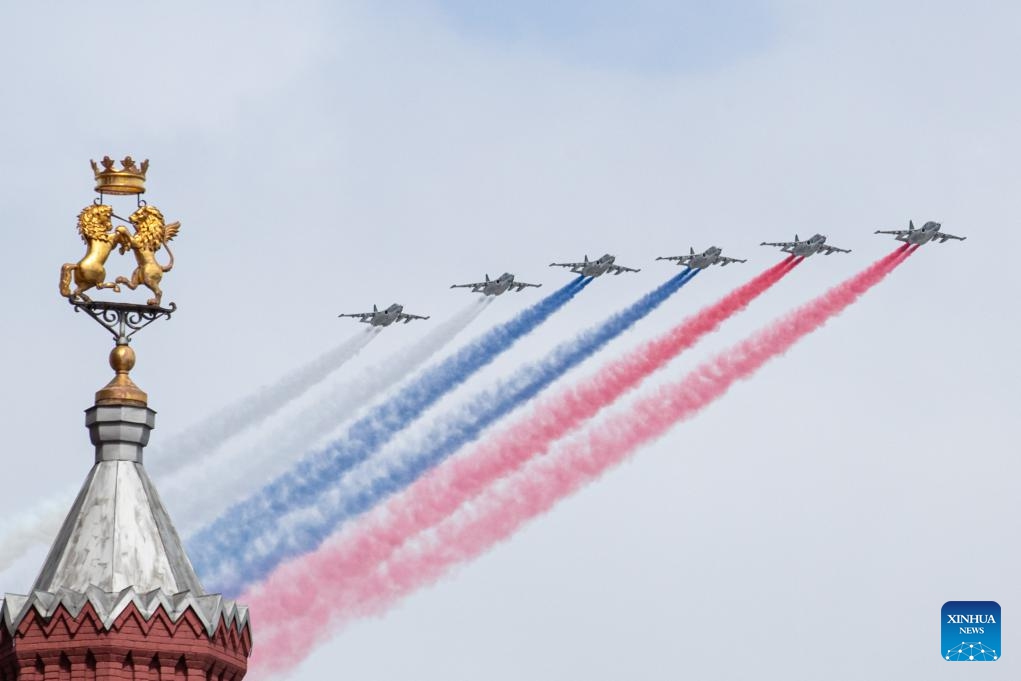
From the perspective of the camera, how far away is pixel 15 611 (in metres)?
72.3

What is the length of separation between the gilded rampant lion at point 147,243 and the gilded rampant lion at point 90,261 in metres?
0.54

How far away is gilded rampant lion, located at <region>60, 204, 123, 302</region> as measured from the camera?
7806 centimetres

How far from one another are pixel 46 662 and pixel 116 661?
6.14 ft

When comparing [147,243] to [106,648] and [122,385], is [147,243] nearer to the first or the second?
[122,385]

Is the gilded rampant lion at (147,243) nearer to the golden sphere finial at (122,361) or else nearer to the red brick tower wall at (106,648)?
the golden sphere finial at (122,361)

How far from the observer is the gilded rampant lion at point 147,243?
7850cm

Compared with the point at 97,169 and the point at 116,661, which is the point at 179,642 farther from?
the point at 97,169

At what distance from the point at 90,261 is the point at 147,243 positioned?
5.70 feet

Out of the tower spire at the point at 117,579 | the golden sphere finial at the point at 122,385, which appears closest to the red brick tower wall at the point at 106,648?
the tower spire at the point at 117,579

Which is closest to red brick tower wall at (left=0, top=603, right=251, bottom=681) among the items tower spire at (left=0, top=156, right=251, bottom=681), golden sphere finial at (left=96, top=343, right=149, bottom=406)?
tower spire at (left=0, top=156, right=251, bottom=681)

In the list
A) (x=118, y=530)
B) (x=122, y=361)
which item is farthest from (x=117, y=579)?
(x=122, y=361)

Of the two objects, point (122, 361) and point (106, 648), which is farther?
point (122, 361)

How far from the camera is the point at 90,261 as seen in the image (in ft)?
257

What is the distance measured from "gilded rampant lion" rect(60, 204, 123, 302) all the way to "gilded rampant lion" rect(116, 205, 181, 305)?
0.54 metres
